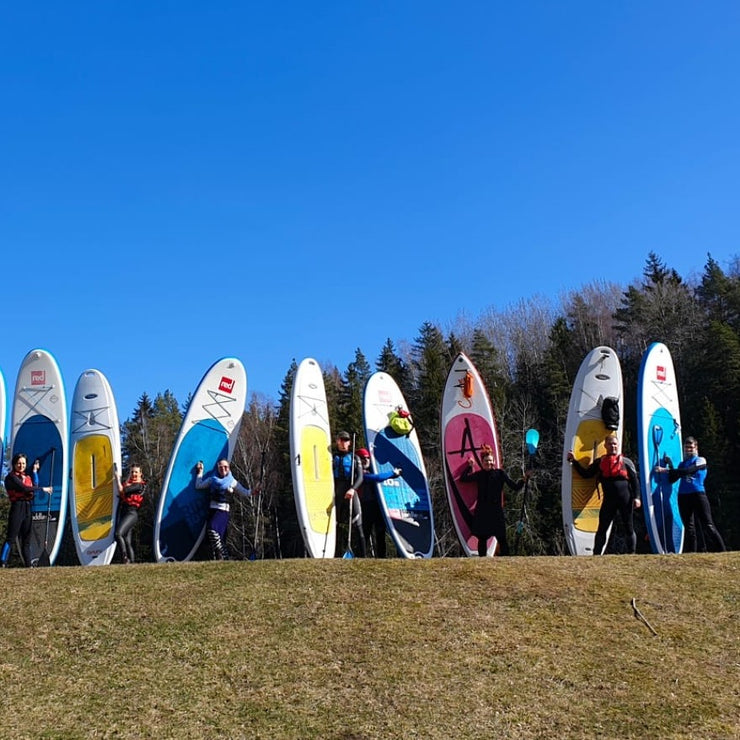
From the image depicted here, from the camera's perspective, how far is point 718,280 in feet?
126

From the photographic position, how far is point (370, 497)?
10.9 m

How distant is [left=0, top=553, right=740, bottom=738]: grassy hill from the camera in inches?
216

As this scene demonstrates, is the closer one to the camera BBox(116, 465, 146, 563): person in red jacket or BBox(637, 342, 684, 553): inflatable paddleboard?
BBox(116, 465, 146, 563): person in red jacket

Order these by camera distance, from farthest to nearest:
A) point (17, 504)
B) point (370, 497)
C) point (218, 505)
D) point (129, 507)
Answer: point (370, 497)
point (129, 507)
point (218, 505)
point (17, 504)

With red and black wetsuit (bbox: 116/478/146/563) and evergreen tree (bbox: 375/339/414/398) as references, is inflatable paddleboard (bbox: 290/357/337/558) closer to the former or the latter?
red and black wetsuit (bbox: 116/478/146/563)

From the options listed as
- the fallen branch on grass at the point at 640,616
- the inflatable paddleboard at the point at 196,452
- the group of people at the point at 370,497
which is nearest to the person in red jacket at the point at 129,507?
the group of people at the point at 370,497

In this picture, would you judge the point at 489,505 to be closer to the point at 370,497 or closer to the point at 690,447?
the point at 370,497

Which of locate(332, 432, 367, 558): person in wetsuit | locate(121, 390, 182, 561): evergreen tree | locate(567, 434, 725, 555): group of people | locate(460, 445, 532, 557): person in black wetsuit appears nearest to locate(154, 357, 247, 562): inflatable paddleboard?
locate(332, 432, 367, 558): person in wetsuit

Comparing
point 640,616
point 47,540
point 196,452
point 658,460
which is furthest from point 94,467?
point 658,460

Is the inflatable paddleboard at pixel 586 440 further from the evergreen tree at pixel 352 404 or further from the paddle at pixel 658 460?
the evergreen tree at pixel 352 404

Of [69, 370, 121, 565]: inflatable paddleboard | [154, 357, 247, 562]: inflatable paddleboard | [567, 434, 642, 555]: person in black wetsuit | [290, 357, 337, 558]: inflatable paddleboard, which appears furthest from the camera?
[69, 370, 121, 565]: inflatable paddleboard

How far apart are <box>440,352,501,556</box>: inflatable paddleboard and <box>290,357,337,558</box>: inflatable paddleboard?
1951 mm

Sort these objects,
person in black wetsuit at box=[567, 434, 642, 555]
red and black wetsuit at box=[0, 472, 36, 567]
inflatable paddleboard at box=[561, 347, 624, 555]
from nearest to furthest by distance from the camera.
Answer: red and black wetsuit at box=[0, 472, 36, 567]
person in black wetsuit at box=[567, 434, 642, 555]
inflatable paddleboard at box=[561, 347, 624, 555]

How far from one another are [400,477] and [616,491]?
338 cm
